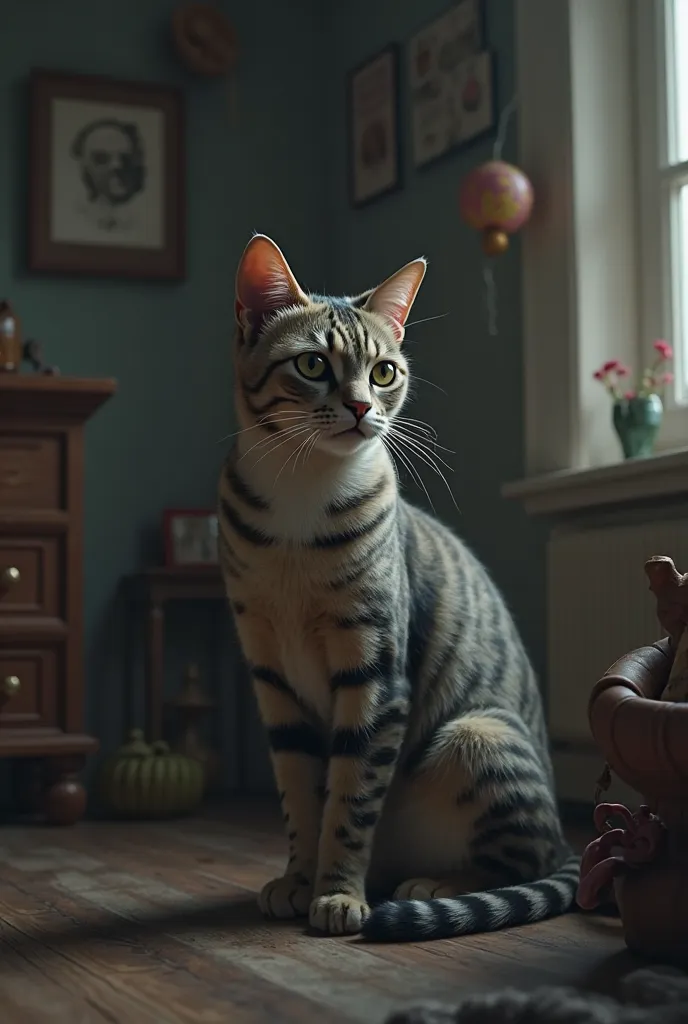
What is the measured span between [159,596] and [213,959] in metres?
1.87

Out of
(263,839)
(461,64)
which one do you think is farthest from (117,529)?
(461,64)

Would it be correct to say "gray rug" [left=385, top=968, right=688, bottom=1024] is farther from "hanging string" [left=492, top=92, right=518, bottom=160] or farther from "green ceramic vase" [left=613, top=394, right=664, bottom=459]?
"hanging string" [left=492, top=92, right=518, bottom=160]

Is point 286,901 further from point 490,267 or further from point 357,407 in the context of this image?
point 490,267

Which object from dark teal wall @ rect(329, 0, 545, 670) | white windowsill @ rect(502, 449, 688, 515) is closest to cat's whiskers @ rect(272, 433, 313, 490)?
white windowsill @ rect(502, 449, 688, 515)

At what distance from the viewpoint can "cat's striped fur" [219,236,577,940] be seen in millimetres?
1621

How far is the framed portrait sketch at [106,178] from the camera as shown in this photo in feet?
11.3

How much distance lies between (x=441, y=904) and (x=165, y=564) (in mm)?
2028

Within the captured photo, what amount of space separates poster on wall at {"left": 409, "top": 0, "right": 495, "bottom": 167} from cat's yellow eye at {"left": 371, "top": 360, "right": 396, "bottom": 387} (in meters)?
1.45

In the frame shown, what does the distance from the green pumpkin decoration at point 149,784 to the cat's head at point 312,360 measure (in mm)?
1414

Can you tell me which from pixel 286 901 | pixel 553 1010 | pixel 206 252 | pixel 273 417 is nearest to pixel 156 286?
pixel 206 252

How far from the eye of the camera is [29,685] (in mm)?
2777

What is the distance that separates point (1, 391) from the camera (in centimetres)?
275

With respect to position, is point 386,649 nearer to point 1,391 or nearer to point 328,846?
point 328,846

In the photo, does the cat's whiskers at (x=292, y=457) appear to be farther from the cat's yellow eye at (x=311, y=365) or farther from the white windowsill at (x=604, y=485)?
the white windowsill at (x=604, y=485)
